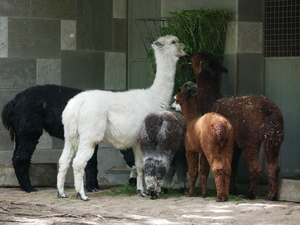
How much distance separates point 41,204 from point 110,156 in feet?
10.5

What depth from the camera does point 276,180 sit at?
26.2ft

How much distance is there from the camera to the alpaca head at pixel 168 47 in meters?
9.00

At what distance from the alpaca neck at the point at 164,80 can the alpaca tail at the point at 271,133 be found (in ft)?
5.03

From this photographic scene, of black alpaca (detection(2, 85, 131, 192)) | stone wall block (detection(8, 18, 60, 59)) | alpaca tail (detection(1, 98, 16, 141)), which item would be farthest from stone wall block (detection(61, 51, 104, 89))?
alpaca tail (detection(1, 98, 16, 141))

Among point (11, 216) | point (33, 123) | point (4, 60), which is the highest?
point (4, 60)

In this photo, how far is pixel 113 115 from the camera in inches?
330

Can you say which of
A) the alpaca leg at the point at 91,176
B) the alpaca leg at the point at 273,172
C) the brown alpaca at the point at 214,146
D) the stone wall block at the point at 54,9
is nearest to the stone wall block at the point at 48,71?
the stone wall block at the point at 54,9

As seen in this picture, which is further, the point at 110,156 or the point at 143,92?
the point at 110,156

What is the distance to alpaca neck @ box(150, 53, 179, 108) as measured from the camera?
8.90m

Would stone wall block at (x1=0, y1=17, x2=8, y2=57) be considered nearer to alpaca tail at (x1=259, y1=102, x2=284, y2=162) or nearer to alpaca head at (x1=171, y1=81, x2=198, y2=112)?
alpaca head at (x1=171, y1=81, x2=198, y2=112)

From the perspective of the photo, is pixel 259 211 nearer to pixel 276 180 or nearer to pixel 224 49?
pixel 276 180

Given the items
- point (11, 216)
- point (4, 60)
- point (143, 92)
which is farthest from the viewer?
point (4, 60)

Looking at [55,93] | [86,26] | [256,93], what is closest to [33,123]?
[55,93]

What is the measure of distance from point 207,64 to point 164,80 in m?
0.65
